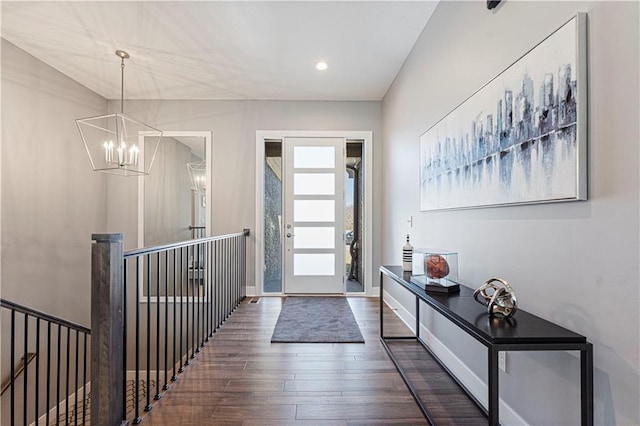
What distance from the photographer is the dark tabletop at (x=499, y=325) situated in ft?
3.84

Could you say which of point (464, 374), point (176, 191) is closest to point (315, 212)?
point (176, 191)

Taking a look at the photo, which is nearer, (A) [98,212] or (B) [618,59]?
(B) [618,59]

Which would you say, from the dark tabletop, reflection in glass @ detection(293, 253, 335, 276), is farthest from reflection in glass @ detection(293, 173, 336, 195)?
the dark tabletop

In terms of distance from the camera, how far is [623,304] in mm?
1049

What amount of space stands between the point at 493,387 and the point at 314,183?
12.7 ft

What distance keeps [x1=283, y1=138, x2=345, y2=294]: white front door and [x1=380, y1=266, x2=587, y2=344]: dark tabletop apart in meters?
3.03

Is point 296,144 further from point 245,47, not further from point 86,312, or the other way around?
point 86,312

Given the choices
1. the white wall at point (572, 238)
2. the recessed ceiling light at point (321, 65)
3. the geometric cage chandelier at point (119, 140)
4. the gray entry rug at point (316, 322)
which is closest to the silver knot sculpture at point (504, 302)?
the white wall at point (572, 238)

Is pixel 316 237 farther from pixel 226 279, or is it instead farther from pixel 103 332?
pixel 103 332

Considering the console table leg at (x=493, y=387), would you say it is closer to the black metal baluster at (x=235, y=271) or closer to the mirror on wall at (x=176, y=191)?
the black metal baluster at (x=235, y=271)

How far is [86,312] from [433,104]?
4653 mm

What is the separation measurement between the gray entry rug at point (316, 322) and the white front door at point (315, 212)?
406 millimetres

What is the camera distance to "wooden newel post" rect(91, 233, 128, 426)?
153 cm

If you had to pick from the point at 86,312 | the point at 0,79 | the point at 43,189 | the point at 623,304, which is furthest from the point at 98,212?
the point at 623,304
